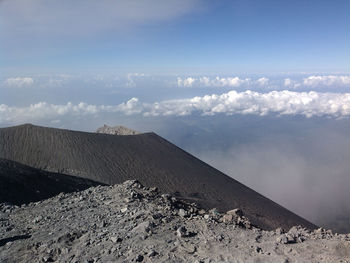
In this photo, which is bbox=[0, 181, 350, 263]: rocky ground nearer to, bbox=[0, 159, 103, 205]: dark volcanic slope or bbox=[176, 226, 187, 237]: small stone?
bbox=[176, 226, 187, 237]: small stone

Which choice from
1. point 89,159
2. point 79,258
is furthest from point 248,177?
point 79,258

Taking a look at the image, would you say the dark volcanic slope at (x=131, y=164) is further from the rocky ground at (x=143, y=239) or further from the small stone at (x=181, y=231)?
Result: the small stone at (x=181, y=231)

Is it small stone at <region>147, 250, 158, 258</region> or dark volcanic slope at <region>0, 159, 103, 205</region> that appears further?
dark volcanic slope at <region>0, 159, 103, 205</region>

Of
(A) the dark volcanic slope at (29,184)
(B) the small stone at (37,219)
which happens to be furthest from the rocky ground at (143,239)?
(A) the dark volcanic slope at (29,184)

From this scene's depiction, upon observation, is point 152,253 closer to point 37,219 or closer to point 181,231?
point 181,231

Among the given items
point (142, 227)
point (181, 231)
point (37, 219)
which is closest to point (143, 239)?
point (142, 227)

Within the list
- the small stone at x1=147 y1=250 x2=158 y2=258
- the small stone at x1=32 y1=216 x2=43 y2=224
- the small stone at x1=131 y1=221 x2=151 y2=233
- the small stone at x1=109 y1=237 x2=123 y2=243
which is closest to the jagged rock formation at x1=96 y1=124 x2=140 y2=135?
the small stone at x1=32 y1=216 x2=43 y2=224
